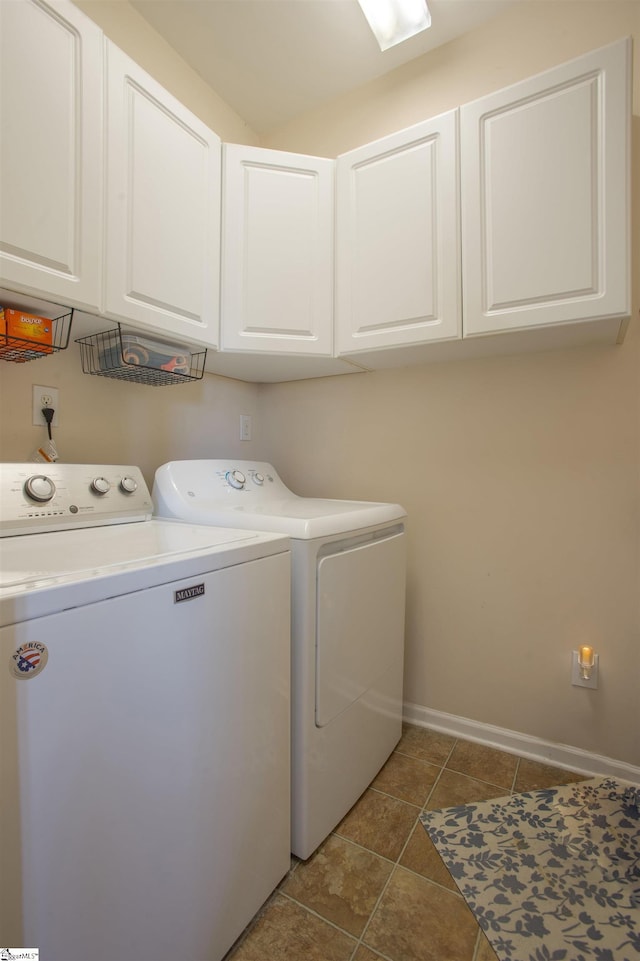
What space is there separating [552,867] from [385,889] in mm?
449

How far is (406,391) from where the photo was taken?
6.12ft

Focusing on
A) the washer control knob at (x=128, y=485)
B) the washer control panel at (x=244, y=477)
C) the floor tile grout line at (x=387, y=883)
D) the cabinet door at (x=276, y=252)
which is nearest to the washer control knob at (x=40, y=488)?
the washer control knob at (x=128, y=485)

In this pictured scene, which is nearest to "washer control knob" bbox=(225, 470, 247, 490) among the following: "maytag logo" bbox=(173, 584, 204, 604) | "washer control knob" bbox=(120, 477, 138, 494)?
"washer control knob" bbox=(120, 477, 138, 494)

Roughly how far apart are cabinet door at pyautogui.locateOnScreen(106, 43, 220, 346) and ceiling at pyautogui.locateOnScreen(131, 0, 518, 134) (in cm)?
50

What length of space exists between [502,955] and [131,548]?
1210 millimetres

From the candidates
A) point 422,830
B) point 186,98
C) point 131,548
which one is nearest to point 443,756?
point 422,830

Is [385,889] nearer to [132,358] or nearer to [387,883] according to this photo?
[387,883]

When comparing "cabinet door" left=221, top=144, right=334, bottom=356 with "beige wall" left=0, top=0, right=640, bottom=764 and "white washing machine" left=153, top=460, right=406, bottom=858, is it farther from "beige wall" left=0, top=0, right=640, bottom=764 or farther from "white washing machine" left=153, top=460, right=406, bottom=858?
"white washing machine" left=153, top=460, right=406, bottom=858

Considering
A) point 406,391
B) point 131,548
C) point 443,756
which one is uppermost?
point 406,391

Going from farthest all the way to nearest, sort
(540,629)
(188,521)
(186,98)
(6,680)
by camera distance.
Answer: (186,98) → (540,629) → (188,521) → (6,680)

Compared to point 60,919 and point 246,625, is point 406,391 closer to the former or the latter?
point 246,625

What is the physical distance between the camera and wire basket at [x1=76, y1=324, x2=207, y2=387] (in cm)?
136

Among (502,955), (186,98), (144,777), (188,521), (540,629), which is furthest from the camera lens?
(186,98)

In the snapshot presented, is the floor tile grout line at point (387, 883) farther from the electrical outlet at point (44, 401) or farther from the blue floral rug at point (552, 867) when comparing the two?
the electrical outlet at point (44, 401)
